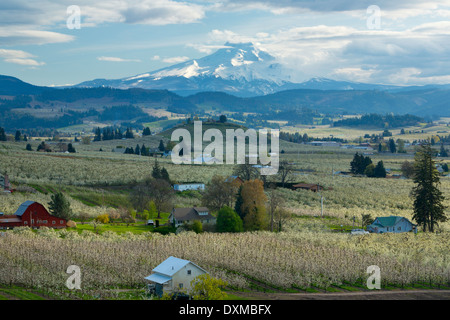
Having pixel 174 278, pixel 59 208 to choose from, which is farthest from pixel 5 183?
pixel 174 278

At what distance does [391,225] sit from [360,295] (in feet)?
83.2

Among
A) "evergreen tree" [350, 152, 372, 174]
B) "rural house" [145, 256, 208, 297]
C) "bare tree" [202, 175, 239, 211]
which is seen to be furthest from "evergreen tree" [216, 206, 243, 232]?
"evergreen tree" [350, 152, 372, 174]

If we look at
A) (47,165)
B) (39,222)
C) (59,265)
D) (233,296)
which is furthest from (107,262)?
(47,165)

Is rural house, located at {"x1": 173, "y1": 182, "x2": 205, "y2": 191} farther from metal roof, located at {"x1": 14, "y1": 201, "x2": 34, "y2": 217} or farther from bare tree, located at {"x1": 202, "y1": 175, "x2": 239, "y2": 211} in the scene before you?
metal roof, located at {"x1": 14, "y1": 201, "x2": 34, "y2": 217}

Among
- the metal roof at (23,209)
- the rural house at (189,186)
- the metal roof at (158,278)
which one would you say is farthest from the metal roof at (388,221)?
the metal roof at (23,209)

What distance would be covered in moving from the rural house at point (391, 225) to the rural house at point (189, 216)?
54.5 ft

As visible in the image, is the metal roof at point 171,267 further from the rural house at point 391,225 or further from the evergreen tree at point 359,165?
the evergreen tree at point 359,165

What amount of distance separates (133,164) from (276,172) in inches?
1193

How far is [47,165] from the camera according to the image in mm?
94500

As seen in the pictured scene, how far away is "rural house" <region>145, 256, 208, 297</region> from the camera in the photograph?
33500 millimetres

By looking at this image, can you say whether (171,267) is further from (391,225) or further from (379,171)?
(379,171)

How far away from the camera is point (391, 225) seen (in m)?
57.7

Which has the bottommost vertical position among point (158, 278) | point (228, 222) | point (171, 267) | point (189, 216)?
point (158, 278)

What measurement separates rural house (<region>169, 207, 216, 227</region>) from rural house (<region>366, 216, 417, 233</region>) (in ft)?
54.5
